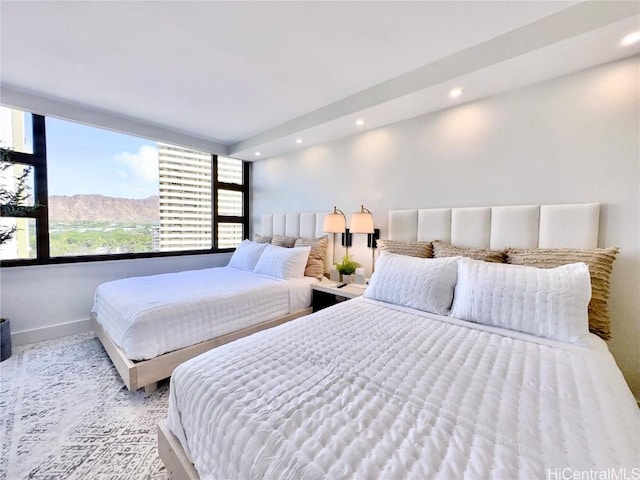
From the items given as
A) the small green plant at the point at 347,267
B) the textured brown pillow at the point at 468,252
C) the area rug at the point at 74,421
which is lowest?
the area rug at the point at 74,421

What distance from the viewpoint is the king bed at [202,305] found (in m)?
1.89

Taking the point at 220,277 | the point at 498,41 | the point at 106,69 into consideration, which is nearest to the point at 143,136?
the point at 106,69

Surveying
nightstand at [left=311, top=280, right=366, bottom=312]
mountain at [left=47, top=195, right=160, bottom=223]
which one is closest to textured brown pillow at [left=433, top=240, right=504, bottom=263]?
nightstand at [left=311, top=280, right=366, bottom=312]

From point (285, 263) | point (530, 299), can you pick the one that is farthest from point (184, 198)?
point (530, 299)

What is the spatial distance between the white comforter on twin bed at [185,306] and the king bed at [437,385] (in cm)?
85

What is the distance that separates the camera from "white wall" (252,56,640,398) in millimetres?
1718

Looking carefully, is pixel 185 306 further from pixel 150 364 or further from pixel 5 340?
pixel 5 340

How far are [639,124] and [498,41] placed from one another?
1039mm

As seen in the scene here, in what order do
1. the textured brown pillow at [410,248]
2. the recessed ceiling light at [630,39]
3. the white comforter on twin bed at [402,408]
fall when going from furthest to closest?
the textured brown pillow at [410,248] < the recessed ceiling light at [630,39] < the white comforter on twin bed at [402,408]

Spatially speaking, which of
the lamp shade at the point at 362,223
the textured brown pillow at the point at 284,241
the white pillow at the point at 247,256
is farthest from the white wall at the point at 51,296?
the lamp shade at the point at 362,223

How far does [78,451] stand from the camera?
4.80 ft

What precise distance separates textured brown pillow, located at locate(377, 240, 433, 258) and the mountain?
3.24m

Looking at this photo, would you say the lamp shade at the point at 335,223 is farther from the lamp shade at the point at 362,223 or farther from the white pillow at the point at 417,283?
the white pillow at the point at 417,283

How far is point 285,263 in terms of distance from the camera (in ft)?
9.87
